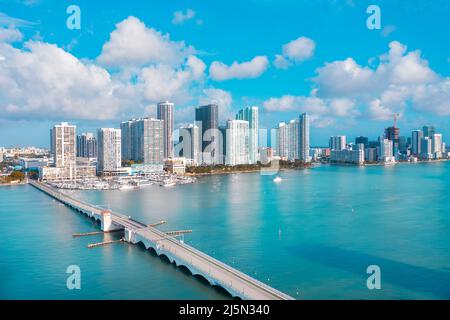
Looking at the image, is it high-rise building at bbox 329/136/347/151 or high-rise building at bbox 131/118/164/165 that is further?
high-rise building at bbox 329/136/347/151

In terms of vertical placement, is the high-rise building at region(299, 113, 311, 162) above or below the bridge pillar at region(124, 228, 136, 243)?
above

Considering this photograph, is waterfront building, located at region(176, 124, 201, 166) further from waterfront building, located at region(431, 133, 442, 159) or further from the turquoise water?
Result: waterfront building, located at region(431, 133, 442, 159)

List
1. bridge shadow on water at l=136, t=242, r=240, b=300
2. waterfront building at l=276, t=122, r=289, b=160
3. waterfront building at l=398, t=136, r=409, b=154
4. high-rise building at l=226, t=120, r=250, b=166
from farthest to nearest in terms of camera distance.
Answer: waterfront building at l=398, t=136, r=409, b=154 < waterfront building at l=276, t=122, r=289, b=160 < high-rise building at l=226, t=120, r=250, b=166 < bridge shadow on water at l=136, t=242, r=240, b=300

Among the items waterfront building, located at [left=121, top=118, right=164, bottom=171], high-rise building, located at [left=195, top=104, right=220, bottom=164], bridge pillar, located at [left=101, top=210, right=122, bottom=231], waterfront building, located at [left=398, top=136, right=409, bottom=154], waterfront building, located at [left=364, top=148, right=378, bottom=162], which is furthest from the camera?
waterfront building, located at [left=398, top=136, right=409, bottom=154]

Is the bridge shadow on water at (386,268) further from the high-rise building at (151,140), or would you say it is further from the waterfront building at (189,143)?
the waterfront building at (189,143)

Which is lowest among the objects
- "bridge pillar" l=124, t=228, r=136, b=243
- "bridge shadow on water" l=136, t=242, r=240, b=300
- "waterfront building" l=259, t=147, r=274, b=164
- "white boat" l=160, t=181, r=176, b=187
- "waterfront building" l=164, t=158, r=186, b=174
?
"bridge shadow on water" l=136, t=242, r=240, b=300

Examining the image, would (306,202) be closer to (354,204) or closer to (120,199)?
(354,204)

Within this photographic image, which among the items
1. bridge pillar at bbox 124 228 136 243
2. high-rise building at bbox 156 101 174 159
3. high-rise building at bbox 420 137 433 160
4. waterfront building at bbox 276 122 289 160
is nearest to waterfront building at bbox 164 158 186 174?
high-rise building at bbox 156 101 174 159
